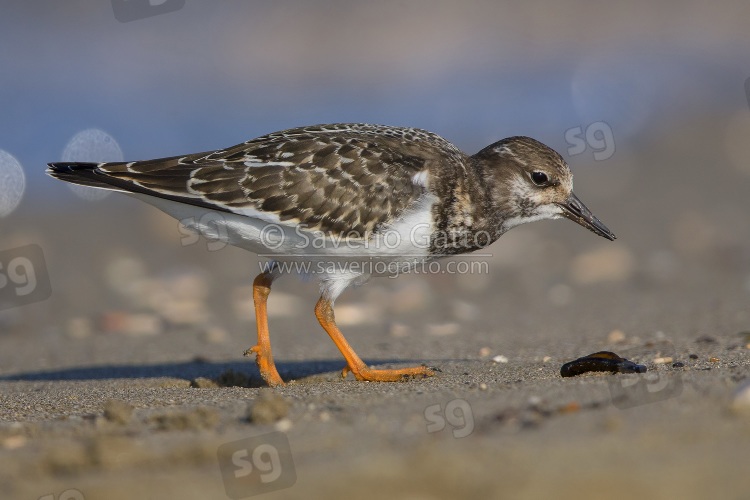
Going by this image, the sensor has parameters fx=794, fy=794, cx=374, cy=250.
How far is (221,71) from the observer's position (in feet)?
48.5

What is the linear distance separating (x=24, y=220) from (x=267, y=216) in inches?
252

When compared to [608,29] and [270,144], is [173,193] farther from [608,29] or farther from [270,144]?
[608,29]

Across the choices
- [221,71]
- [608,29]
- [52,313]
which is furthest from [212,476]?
[608,29]

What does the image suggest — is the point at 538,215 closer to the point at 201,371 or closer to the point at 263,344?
the point at 263,344

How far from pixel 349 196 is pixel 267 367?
4.23ft
